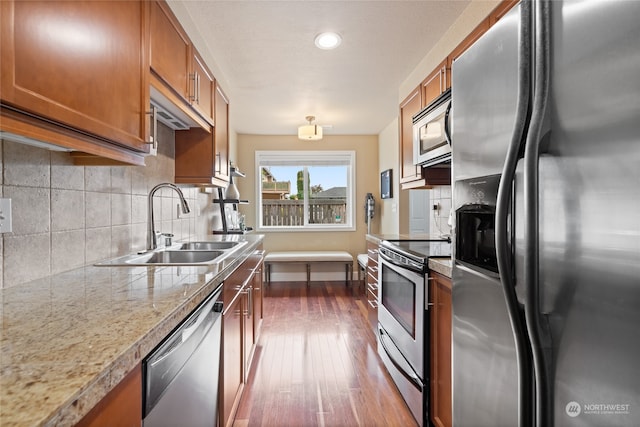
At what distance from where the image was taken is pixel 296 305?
385 cm

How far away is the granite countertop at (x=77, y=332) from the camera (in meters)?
0.46

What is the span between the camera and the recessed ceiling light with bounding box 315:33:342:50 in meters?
2.29

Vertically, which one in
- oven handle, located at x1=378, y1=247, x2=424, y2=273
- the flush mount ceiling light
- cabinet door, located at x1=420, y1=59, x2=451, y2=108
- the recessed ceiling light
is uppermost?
the recessed ceiling light

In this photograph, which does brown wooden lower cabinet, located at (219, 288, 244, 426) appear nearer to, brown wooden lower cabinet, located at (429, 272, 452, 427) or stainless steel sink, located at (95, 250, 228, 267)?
stainless steel sink, located at (95, 250, 228, 267)

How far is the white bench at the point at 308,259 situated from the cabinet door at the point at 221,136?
80.3 inches

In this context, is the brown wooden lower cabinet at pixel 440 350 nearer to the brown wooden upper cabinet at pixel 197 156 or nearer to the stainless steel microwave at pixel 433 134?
the stainless steel microwave at pixel 433 134

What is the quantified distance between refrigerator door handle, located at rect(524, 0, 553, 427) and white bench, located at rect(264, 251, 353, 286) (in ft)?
13.3

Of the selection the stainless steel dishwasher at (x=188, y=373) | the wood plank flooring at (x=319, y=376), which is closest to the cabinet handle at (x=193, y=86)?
the stainless steel dishwasher at (x=188, y=373)

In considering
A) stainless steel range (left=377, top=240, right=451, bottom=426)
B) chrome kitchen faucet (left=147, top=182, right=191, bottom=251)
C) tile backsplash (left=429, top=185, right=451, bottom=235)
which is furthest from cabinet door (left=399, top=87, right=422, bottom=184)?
chrome kitchen faucet (left=147, top=182, right=191, bottom=251)

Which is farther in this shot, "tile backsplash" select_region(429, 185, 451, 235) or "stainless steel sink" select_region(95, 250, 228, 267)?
"tile backsplash" select_region(429, 185, 451, 235)

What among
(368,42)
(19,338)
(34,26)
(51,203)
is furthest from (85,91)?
(368,42)

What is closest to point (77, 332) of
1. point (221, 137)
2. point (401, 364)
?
point (401, 364)

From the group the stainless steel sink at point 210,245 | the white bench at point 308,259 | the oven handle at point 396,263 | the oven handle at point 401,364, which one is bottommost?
the oven handle at point 401,364

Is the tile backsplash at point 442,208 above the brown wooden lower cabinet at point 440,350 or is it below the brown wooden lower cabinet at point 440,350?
above
